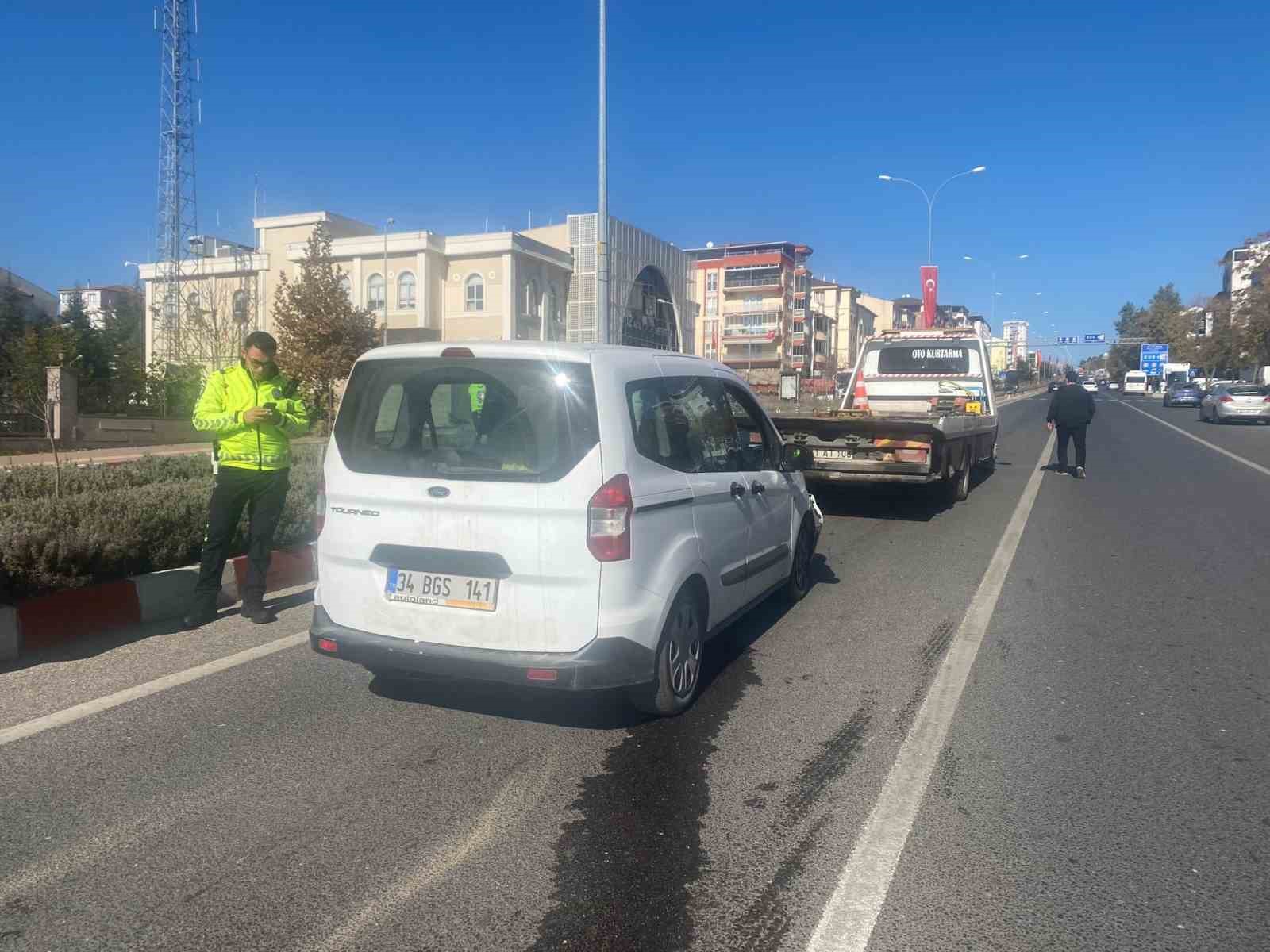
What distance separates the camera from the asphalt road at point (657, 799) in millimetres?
3094

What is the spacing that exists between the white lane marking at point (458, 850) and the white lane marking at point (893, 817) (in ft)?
4.06

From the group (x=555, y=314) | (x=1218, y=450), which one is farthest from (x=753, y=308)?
(x=1218, y=450)

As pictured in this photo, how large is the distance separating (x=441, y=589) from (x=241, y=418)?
255 cm

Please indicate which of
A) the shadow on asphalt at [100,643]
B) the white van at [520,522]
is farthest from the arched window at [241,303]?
the white van at [520,522]

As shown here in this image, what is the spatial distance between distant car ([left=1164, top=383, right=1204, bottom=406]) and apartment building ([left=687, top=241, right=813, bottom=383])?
38451mm

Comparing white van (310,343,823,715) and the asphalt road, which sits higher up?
white van (310,343,823,715)

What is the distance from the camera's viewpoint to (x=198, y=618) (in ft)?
21.3

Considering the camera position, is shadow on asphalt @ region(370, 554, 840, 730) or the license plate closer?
the license plate

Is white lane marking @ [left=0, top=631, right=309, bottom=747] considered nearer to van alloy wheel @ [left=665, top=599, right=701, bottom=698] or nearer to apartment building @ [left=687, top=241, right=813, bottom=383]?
van alloy wheel @ [left=665, top=599, right=701, bottom=698]

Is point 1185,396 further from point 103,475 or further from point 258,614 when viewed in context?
point 258,614

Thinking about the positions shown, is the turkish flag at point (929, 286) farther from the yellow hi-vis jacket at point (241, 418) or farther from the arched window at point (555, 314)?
the yellow hi-vis jacket at point (241, 418)

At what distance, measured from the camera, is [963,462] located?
13539 millimetres

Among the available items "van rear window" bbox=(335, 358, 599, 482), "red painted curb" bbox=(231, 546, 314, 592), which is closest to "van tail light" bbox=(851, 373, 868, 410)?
"red painted curb" bbox=(231, 546, 314, 592)

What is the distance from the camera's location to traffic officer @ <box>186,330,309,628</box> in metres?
6.28
